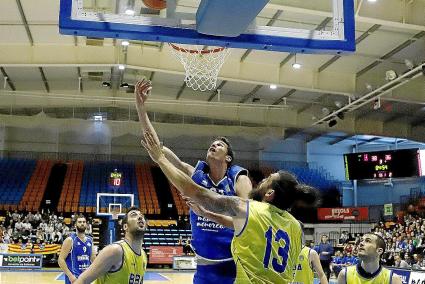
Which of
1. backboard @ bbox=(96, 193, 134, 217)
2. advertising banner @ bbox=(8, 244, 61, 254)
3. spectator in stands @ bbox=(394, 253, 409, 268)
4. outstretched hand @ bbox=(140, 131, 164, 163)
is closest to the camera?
outstretched hand @ bbox=(140, 131, 164, 163)

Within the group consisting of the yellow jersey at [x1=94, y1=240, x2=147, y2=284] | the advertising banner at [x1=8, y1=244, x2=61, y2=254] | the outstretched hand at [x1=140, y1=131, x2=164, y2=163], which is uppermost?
the outstretched hand at [x1=140, y1=131, x2=164, y2=163]

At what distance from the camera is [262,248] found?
327 centimetres

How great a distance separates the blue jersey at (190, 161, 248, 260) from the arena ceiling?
7.86m

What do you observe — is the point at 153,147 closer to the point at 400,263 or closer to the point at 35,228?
the point at 400,263

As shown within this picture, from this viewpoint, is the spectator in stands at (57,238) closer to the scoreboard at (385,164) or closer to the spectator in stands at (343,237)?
the scoreboard at (385,164)

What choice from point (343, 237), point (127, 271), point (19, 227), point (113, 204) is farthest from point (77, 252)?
point (343, 237)

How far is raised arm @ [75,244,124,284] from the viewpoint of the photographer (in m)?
4.45

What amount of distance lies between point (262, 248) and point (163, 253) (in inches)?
859

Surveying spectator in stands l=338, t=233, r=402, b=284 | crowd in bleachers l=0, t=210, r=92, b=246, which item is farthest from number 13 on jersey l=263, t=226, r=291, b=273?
crowd in bleachers l=0, t=210, r=92, b=246

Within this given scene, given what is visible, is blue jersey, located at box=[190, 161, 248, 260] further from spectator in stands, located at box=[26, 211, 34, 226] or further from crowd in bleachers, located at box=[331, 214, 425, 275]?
spectator in stands, located at box=[26, 211, 34, 226]

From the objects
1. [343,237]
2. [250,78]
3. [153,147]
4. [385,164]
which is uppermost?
[250,78]

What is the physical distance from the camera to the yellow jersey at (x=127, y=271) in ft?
15.5

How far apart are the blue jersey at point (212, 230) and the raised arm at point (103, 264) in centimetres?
64

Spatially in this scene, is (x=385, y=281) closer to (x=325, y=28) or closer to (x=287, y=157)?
(x=325, y=28)
